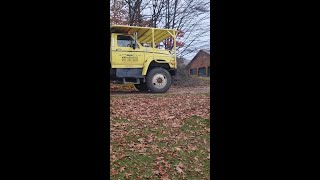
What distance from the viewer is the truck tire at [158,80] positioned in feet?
27.5

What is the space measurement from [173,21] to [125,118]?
919 cm

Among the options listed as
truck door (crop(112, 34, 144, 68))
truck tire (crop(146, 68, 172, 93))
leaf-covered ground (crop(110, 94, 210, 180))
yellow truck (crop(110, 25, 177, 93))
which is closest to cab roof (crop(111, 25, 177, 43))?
yellow truck (crop(110, 25, 177, 93))

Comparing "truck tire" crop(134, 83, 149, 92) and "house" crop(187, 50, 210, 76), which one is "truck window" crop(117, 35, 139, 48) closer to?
"truck tire" crop(134, 83, 149, 92)

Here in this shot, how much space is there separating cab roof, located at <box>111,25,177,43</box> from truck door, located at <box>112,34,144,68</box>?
8.8 inches

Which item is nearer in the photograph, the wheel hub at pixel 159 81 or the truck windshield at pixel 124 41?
the truck windshield at pixel 124 41

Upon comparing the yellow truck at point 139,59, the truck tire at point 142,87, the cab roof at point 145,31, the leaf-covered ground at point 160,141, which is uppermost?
the cab roof at point 145,31

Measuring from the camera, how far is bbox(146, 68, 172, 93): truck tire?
8383 millimetres

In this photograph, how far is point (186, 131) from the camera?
14.9 feet

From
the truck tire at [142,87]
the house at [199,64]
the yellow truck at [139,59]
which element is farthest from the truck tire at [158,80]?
the house at [199,64]

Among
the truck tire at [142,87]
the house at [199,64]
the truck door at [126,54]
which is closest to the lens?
the truck door at [126,54]

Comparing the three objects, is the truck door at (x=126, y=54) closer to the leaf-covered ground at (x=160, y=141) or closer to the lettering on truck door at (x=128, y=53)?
the lettering on truck door at (x=128, y=53)
